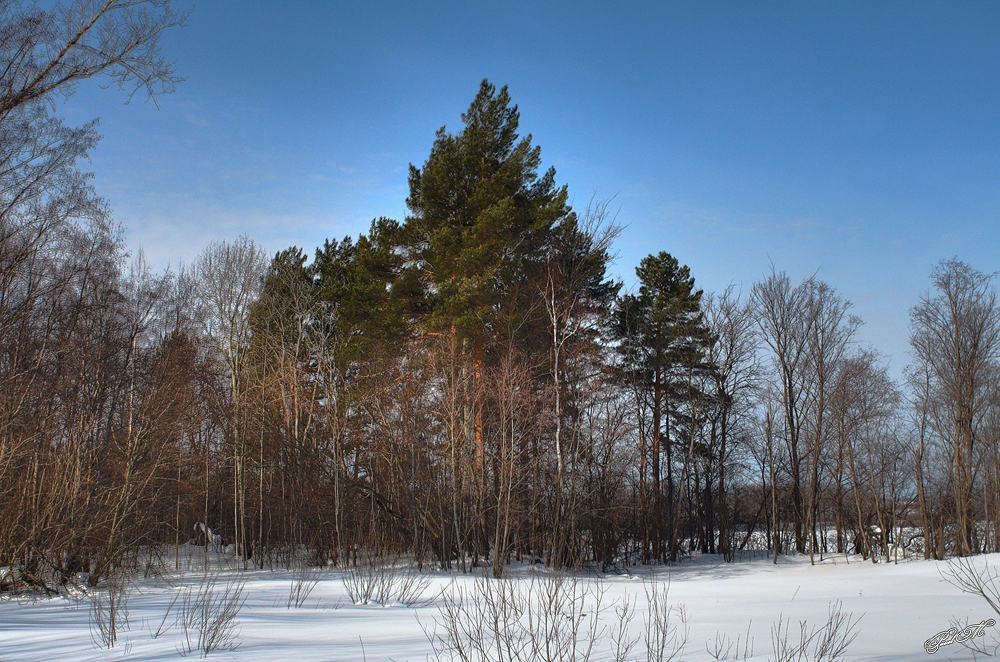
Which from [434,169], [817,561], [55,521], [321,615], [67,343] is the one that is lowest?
[817,561]

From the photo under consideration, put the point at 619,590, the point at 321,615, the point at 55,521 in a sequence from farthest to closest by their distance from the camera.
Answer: the point at 619,590
the point at 55,521
the point at 321,615

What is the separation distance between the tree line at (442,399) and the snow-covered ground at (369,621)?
9.09 ft

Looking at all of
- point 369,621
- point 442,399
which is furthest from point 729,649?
point 442,399

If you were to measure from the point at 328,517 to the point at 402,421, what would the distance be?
3414 mm

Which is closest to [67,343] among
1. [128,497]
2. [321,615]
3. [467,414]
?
[128,497]

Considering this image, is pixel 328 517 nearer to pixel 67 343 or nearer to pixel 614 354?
pixel 67 343

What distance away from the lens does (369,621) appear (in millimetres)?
8125

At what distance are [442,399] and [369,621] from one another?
10.5 meters

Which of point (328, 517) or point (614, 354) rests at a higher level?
point (614, 354)

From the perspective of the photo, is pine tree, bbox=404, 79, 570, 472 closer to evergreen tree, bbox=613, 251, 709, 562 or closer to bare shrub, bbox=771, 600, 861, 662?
evergreen tree, bbox=613, 251, 709, 562

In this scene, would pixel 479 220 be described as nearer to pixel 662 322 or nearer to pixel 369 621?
pixel 662 322

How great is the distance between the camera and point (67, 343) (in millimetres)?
16906

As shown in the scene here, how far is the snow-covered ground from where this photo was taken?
5.85 meters

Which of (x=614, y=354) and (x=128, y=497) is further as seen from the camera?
(x=614, y=354)
